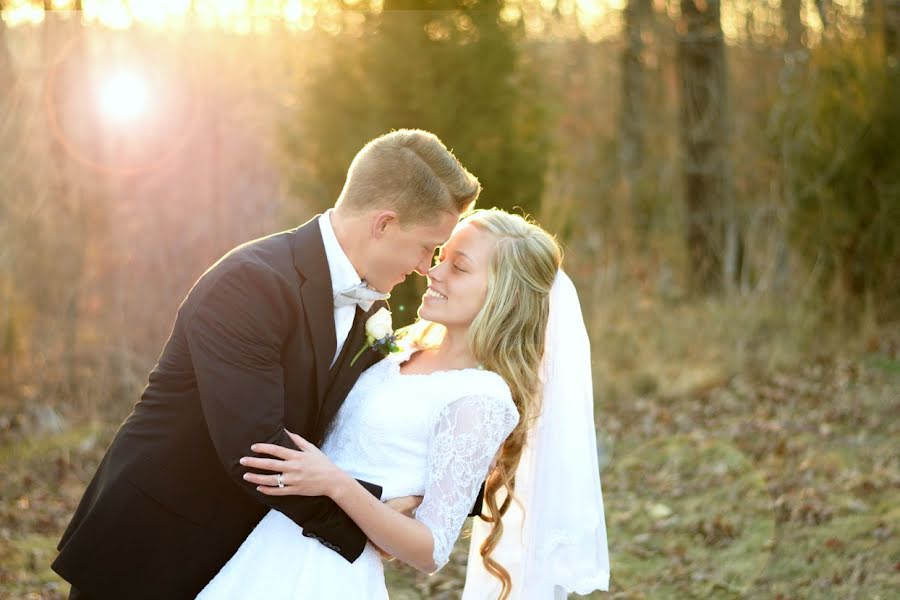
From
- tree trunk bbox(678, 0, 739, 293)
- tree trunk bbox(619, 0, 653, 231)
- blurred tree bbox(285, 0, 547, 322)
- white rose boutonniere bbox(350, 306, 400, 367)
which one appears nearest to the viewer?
white rose boutonniere bbox(350, 306, 400, 367)

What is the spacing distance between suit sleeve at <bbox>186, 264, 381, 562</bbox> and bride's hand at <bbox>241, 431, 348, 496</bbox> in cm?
3

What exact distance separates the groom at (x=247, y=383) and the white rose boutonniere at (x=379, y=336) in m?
0.05

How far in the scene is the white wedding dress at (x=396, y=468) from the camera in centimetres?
309

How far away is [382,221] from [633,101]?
46.6 feet

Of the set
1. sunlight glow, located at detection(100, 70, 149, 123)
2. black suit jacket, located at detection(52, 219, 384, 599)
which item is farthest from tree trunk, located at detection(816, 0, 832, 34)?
black suit jacket, located at detection(52, 219, 384, 599)

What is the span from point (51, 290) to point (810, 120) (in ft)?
29.6

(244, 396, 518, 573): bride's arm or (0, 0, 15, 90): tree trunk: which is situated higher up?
(0, 0, 15, 90): tree trunk

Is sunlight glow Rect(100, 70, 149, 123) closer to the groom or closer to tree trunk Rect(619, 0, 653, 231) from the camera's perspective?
tree trunk Rect(619, 0, 653, 231)

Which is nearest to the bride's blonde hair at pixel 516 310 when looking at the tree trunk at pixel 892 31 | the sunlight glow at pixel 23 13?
the sunlight glow at pixel 23 13

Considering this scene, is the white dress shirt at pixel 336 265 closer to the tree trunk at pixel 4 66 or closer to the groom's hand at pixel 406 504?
the groom's hand at pixel 406 504

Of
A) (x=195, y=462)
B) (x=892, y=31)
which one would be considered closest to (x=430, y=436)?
(x=195, y=462)

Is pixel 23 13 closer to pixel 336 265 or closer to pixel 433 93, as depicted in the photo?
pixel 433 93

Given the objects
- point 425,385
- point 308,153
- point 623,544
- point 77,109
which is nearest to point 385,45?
point 308,153

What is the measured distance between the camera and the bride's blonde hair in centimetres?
341
